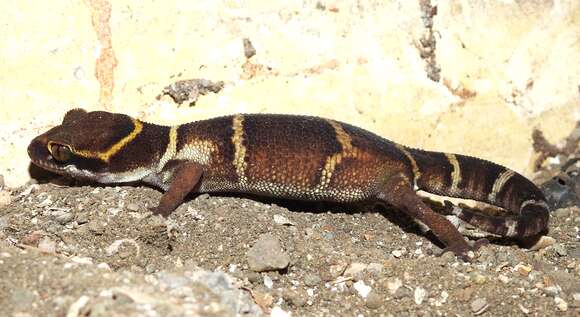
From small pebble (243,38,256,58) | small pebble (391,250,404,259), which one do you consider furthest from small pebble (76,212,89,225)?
small pebble (391,250,404,259)

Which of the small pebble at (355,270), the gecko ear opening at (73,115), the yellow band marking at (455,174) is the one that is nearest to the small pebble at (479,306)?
the small pebble at (355,270)

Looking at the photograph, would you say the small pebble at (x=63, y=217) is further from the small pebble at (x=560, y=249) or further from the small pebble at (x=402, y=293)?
the small pebble at (x=560, y=249)

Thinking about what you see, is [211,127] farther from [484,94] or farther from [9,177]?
[484,94]

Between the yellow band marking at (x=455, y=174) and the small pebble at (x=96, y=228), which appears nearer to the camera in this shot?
the small pebble at (x=96, y=228)

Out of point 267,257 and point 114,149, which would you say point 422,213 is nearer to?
point 267,257

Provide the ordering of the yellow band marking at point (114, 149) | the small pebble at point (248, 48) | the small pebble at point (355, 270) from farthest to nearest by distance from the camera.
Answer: the small pebble at point (248, 48) < the yellow band marking at point (114, 149) < the small pebble at point (355, 270)

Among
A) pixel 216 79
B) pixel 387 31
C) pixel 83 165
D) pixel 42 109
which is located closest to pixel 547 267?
pixel 387 31

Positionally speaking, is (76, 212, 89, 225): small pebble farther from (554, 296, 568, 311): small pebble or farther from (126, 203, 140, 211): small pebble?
(554, 296, 568, 311): small pebble
